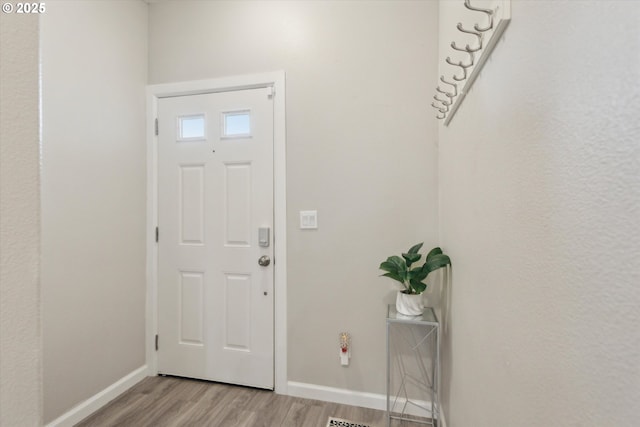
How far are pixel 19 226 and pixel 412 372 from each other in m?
1.95

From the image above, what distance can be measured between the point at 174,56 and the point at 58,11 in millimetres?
664

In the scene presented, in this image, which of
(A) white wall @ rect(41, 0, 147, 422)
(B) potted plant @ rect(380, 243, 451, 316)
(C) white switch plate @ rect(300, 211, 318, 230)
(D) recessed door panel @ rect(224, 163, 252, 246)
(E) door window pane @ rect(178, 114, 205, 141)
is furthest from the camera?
(E) door window pane @ rect(178, 114, 205, 141)

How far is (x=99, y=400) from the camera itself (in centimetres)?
179

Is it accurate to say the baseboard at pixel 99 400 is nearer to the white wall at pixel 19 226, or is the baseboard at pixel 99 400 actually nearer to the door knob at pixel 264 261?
the door knob at pixel 264 261

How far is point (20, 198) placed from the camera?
44 centimetres

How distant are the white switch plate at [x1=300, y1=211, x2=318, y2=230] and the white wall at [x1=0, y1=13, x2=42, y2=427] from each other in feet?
4.88

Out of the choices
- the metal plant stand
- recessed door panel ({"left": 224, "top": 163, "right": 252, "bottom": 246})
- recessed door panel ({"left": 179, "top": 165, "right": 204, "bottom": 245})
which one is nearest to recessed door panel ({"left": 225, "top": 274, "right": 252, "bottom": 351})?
recessed door panel ({"left": 224, "top": 163, "right": 252, "bottom": 246})

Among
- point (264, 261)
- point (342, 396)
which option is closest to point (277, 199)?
point (264, 261)

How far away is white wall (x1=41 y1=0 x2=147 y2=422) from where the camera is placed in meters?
1.58

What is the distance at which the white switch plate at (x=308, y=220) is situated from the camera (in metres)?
1.90

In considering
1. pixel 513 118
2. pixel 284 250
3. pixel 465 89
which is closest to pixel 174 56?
pixel 284 250

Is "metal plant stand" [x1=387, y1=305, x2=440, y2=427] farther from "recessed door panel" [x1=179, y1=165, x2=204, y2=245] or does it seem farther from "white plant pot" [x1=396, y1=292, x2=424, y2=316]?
"recessed door panel" [x1=179, y1=165, x2=204, y2=245]

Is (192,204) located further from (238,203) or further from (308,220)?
(308,220)

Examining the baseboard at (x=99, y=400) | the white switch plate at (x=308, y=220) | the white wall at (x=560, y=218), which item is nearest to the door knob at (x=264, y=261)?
the white switch plate at (x=308, y=220)
